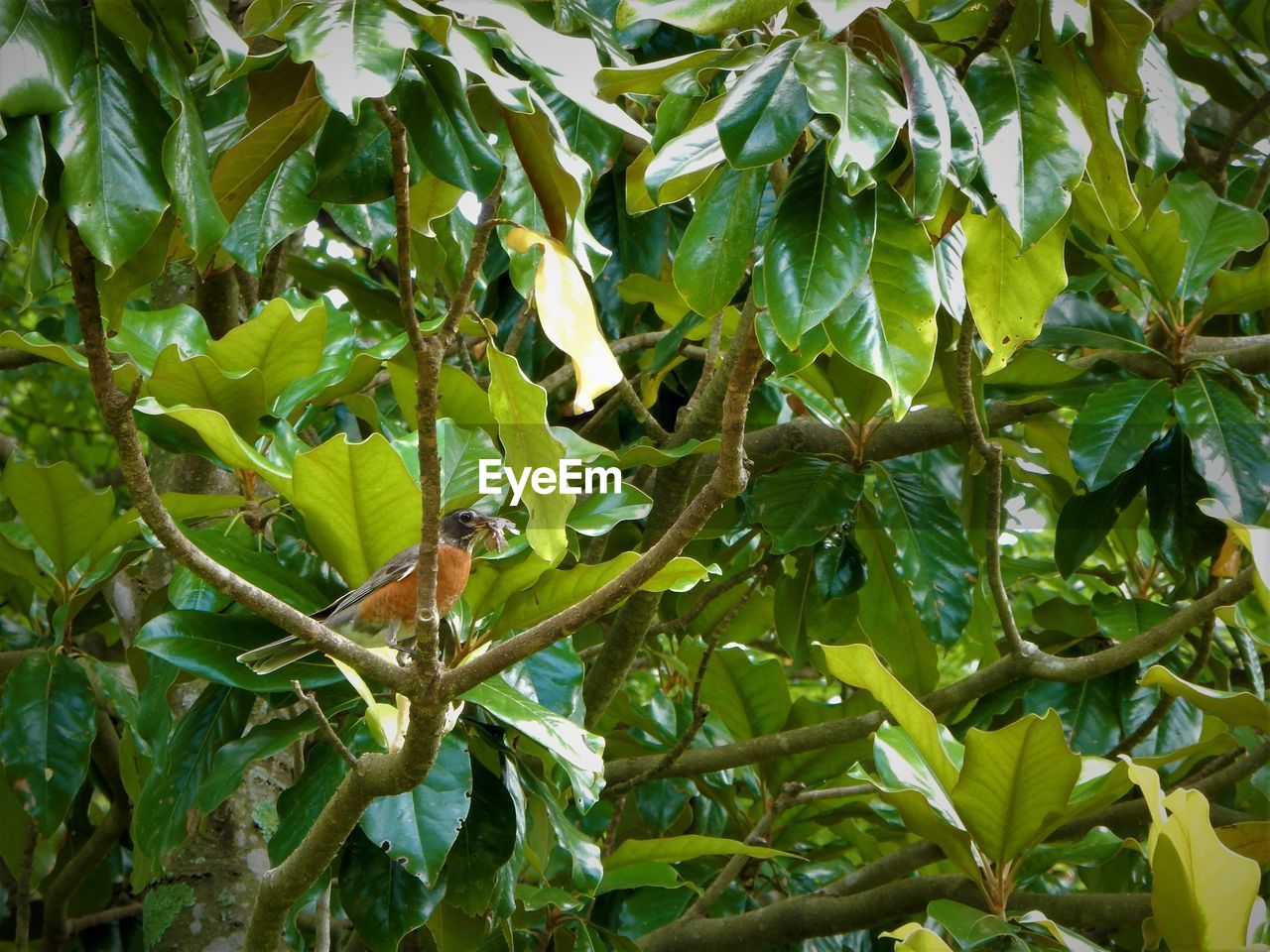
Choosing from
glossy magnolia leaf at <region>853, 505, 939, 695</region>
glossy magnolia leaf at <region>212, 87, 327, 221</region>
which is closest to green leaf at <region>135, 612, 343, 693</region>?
glossy magnolia leaf at <region>212, 87, 327, 221</region>

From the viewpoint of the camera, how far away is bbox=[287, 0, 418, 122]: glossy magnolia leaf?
111 centimetres

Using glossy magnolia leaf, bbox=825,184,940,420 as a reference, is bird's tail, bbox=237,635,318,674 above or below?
below

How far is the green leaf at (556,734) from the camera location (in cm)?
170

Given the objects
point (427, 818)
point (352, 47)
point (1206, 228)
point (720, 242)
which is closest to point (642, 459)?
Answer: point (427, 818)

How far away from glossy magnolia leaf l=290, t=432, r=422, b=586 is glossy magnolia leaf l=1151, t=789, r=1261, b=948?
1.08 metres

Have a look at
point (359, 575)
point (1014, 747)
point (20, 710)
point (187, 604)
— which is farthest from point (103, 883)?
point (1014, 747)

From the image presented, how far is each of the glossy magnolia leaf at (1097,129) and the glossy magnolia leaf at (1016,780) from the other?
0.73 metres

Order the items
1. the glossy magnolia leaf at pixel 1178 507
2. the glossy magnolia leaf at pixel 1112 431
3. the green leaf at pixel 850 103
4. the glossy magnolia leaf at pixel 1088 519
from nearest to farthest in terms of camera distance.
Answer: the green leaf at pixel 850 103, the glossy magnolia leaf at pixel 1112 431, the glossy magnolia leaf at pixel 1178 507, the glossy magnolia leaf at pixel 1088 519

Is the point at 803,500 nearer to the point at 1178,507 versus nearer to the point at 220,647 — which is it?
the point at 1178,507

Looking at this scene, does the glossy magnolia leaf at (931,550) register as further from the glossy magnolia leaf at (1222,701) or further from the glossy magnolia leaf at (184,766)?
the glossy magnolia leaf at (184,766)

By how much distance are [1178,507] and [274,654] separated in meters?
1.76

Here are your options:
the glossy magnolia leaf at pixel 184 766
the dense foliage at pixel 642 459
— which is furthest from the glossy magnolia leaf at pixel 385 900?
the glossy magnolia leaf at pixel 184 766

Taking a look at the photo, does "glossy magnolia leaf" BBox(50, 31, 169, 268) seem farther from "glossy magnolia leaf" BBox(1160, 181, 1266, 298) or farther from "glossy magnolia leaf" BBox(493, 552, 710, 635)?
A: "glossy magnolia leaf" BBox(1160, 181, 1266, 298)

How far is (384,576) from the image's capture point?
6.07 ft
